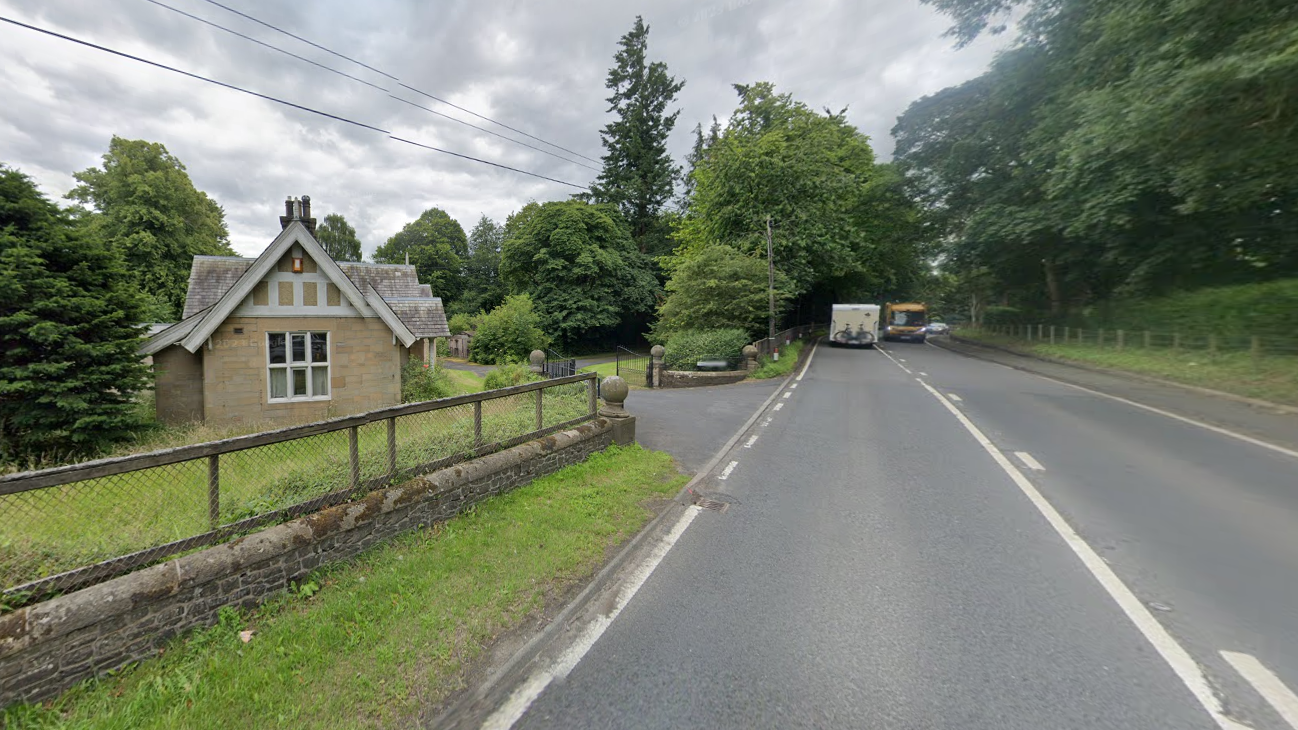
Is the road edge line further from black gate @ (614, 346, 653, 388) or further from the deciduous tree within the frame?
the deciduous tree

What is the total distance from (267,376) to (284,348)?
828mm

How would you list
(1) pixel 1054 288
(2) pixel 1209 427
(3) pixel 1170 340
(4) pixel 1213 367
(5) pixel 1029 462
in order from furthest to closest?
1. (1) pixel 1054 288
2. (3) pixel 1170 340
3. (4) pixel 1213 367
4. (2) pixel 1209 427
5. (5) pixel 1029 462

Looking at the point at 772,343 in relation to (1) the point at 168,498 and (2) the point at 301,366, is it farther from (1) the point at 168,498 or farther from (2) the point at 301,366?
(1) the point at 168,498

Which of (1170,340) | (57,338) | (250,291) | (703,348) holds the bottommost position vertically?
(703,348)

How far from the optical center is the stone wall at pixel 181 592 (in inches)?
102

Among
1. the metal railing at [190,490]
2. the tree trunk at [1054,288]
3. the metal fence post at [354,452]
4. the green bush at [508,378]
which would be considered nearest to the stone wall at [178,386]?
the green bush at [508,378]

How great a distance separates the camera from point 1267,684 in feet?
8.71

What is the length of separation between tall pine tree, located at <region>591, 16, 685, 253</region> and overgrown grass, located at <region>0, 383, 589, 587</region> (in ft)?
130

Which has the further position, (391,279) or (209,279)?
(391,279)

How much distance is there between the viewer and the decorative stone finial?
7746mm

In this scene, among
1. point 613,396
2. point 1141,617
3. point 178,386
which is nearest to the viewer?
point 1141,617

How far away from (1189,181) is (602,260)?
29551 mm

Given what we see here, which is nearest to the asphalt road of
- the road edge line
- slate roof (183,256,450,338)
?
the road edge line


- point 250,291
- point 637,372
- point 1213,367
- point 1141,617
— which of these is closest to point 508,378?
point 250,291
